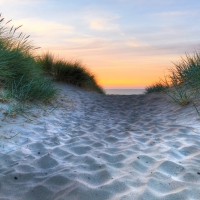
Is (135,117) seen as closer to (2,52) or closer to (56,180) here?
(2,52)

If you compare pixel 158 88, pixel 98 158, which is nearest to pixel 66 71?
pixel 158 88

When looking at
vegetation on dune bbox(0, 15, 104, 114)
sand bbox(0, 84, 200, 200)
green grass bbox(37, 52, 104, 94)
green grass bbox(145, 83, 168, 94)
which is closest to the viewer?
sand bbox(0, 84, 200, 200)

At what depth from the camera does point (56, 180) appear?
7.67ft

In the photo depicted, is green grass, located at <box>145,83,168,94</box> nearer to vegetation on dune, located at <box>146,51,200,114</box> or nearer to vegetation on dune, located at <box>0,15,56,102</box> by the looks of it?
vegetation on dune, located at <box>146,51,200,114</box>

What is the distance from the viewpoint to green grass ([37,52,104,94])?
9.25 metres

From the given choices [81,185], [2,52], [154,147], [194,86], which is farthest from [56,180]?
[194,86]

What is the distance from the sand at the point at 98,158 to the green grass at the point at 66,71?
435cm

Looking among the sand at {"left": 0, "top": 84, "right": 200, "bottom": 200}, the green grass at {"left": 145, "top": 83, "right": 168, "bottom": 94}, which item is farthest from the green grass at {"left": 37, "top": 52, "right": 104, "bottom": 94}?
the sand at {"left": 0, "top": 84, "right": 200, "bottom": 200}

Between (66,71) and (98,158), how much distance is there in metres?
6.86

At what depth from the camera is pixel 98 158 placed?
2824 millimetres

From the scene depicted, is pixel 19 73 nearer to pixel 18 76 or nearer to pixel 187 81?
pixel 18 76

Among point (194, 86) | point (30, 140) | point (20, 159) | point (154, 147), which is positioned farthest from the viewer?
point (194, 86)

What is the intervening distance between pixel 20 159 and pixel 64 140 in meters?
0.82

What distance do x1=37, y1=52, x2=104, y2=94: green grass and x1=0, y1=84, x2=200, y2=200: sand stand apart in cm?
435
